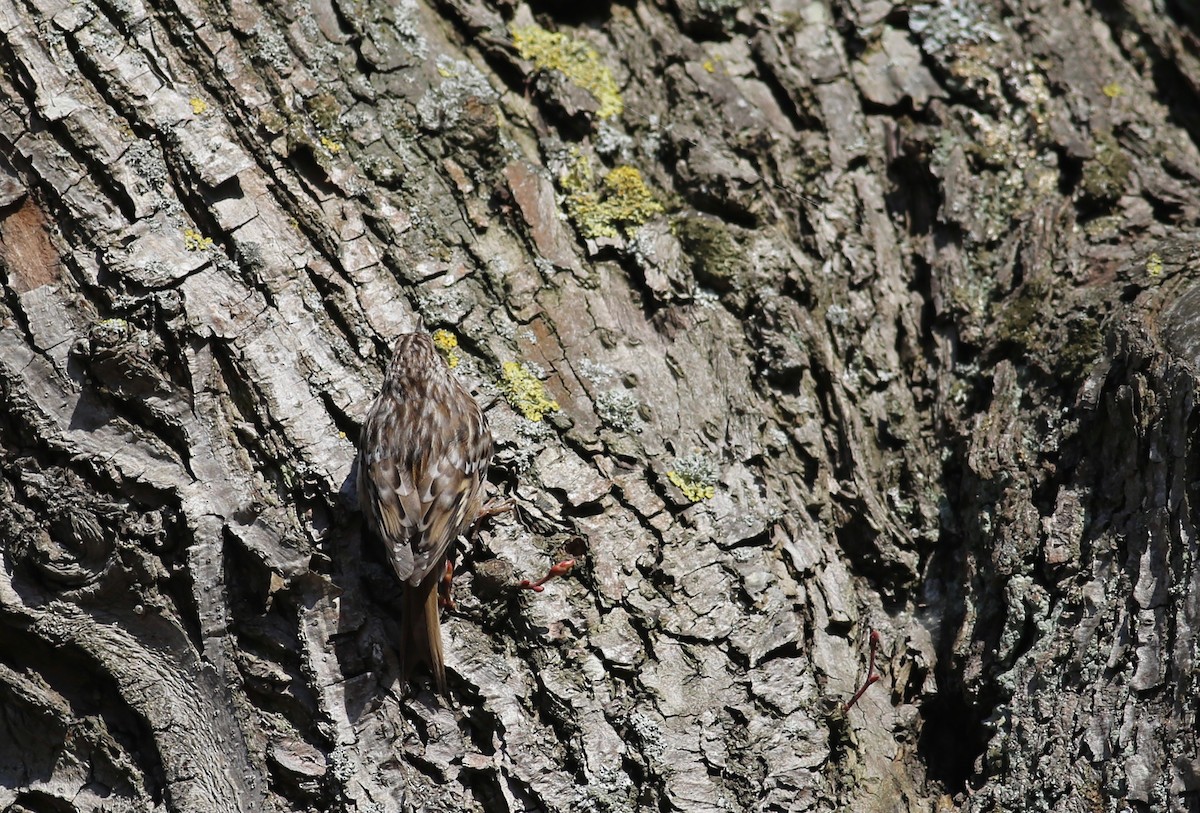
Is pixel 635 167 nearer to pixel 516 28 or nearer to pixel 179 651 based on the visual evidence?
pixel 516 28

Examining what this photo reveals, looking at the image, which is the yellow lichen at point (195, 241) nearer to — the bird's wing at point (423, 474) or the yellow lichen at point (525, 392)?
the bird's wing at point (423, 474)

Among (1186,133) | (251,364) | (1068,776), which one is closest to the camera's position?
(1068,776)

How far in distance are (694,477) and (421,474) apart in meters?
0.76

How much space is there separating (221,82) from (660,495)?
167cm

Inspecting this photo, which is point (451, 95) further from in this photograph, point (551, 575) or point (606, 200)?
point (551, 575)

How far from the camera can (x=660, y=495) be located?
2.73m

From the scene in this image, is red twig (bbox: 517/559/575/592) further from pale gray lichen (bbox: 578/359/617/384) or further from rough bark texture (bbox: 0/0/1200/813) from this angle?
pale gray lichen (bbox: 578/359/617/384)

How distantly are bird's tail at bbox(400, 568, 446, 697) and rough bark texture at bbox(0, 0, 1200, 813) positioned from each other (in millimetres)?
50

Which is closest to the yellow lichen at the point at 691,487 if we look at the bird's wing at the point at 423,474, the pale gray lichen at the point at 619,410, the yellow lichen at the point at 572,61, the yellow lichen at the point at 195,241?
the pale gray lichen at the point at 619,410

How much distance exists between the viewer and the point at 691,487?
2.76m

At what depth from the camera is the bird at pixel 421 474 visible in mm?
2514

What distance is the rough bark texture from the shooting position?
248 cm

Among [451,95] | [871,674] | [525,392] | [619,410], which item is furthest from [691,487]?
[451,95]

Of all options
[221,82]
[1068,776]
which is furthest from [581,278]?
[1068,776]
